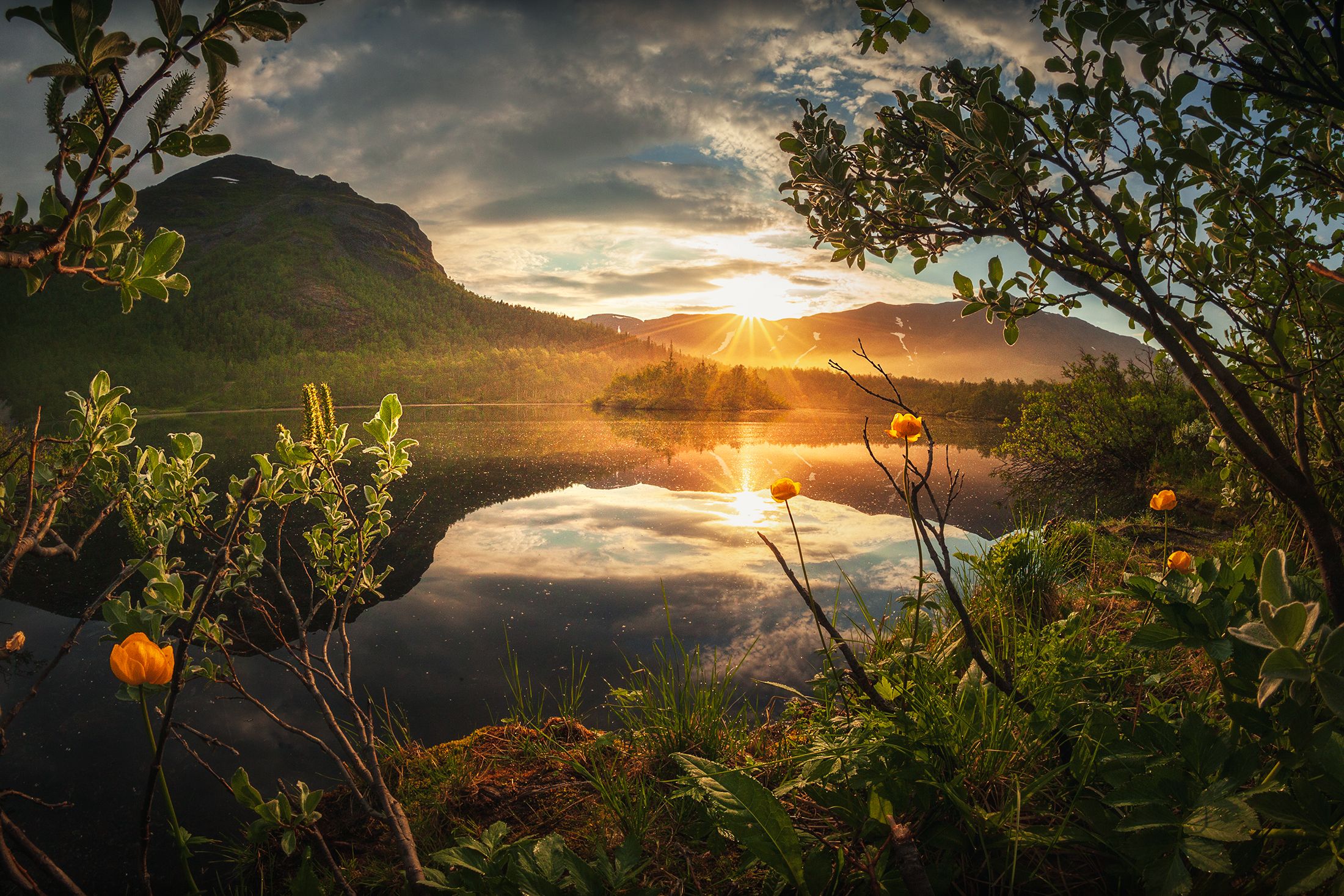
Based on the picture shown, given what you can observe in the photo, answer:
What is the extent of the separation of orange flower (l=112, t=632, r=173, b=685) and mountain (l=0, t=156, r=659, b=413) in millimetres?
48463

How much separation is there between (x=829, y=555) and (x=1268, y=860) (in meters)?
4.04

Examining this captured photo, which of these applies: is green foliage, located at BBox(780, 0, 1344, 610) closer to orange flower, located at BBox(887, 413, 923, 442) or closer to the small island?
orange flower, located at BBox(887, 413, 923, 442)

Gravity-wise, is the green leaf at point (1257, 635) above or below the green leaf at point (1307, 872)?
above

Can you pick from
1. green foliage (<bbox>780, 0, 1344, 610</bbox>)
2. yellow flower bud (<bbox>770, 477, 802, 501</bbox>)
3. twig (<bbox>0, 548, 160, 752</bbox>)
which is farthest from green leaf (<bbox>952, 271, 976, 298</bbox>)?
twig (<bbox>0, 548, 160, 752</bbox>)

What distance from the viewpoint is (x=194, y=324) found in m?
59.2

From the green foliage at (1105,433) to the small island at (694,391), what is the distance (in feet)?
72.7

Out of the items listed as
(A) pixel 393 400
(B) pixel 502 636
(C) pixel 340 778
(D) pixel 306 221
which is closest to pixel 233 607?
(B) pixel 502 636

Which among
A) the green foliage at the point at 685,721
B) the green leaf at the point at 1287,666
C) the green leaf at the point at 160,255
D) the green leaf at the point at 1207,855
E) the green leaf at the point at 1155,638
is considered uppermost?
the green leaf at the point at 160,255

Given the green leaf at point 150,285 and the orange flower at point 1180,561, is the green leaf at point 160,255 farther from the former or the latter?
the orange flower at point 1180,561

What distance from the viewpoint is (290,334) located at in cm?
6059

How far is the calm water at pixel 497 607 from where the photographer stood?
2385mm

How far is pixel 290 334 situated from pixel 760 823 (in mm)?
73263

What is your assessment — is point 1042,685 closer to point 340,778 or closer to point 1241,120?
point 1241,120

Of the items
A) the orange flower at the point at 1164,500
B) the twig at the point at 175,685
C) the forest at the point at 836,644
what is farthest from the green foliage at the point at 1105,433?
the twig at the point at 175,685
